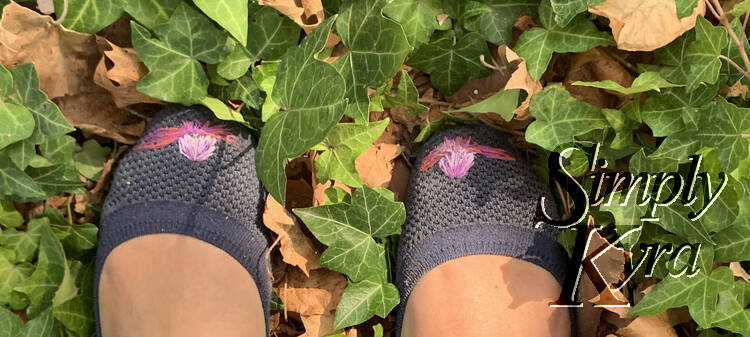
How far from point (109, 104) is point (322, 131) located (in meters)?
0.49

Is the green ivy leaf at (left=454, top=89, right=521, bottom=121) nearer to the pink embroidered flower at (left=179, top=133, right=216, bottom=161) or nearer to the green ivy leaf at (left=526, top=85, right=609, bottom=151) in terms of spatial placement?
the green ivy leaf at (left=526, top=85, right=609, bottom=151)

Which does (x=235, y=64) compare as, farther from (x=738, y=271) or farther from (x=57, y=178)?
(x=738, y=271)

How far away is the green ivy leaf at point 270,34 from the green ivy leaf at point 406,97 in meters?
0.17

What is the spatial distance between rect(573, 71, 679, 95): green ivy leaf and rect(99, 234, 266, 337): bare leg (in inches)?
23.1

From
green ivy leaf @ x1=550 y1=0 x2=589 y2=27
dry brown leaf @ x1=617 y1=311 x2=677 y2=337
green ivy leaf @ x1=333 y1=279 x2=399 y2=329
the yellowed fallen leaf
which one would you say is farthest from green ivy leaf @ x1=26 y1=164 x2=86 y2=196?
dry brown leaf @ x1=617 y1=311 x2=677 y2=337

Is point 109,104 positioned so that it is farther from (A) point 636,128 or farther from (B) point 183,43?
(A) point 636,128

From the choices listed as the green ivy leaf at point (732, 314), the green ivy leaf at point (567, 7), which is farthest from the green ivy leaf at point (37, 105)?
the green ivy leaf at point (732, 314)

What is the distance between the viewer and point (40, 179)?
3.52 feet

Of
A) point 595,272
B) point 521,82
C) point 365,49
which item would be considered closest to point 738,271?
point 595,272

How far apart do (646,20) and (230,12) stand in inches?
22.0

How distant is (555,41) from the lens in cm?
97

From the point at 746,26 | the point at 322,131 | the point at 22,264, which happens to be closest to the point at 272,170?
the point at 322,131

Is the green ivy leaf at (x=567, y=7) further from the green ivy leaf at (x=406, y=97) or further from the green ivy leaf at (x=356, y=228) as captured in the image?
the green ivy leaf at (x=356, y=228)

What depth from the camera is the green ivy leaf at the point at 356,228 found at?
0.99 m
